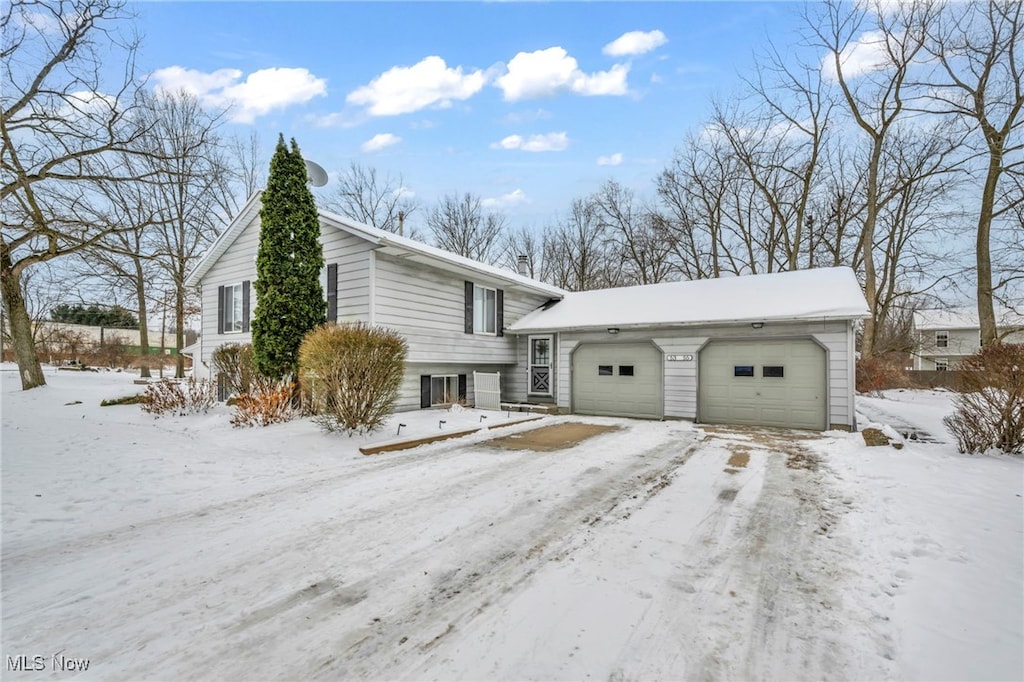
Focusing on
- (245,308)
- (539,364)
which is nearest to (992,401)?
(539,364)

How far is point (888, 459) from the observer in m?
6.35

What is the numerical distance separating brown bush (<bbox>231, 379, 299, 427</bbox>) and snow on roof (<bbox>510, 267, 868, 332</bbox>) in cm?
661

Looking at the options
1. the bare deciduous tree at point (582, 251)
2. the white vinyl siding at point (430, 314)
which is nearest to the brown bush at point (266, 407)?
the white vinyl siding at point (430, 314)

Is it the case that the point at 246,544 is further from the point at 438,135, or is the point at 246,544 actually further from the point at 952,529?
the point at 438,135

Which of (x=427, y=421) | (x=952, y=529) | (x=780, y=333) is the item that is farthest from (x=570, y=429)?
(x=952, y=529)

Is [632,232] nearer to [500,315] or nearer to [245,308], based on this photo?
[500,315]

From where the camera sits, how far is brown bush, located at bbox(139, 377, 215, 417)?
9398 mm

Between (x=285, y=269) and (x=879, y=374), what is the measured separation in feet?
68.8

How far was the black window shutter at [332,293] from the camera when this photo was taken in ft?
34.9

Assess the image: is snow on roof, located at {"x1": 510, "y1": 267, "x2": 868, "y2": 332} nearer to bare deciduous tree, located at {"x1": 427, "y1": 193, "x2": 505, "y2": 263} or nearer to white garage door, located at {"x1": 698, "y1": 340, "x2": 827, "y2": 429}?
white garage door, located at {"x1": 698, "y1": 340, "x2": 827, "y2": 429}

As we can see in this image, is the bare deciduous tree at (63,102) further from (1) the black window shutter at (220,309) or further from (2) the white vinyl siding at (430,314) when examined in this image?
(2) the white vinyl siding at (430,314)

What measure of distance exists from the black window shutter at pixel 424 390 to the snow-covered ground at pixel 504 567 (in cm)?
522

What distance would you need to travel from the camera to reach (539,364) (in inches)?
533

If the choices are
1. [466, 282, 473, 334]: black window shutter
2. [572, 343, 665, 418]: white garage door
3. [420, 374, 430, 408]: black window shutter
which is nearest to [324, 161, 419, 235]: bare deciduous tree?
[466, 282, 473, 334]: black window shutter
